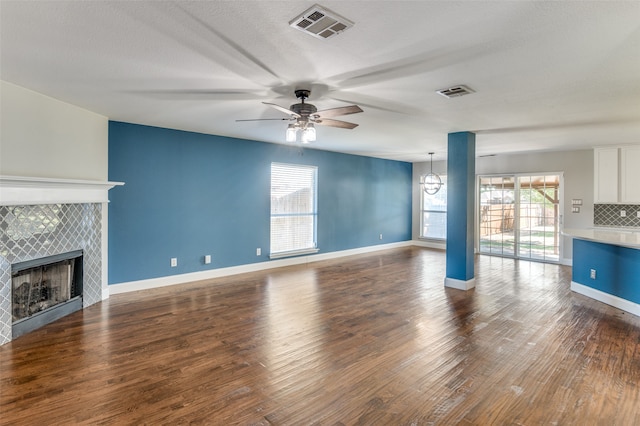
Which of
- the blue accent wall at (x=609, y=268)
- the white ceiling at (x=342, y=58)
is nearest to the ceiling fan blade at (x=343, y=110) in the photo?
the white ceiling at (x=342, y=58)

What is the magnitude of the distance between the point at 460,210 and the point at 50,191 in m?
5.52

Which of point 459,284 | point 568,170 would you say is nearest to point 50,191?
point 459,284

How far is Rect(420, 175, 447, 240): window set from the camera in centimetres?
918

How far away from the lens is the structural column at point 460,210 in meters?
5.14

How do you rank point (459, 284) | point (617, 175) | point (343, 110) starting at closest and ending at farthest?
point (343, 110)
point (459, 284)
point (617, 175)

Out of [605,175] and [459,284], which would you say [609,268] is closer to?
[459,284]

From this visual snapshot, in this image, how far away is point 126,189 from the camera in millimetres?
4781

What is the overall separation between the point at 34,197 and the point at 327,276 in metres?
4.25

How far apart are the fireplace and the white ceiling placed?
1905mm

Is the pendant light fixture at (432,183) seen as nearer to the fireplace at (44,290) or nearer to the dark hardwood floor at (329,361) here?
the dark hardwood floor at (329,361)

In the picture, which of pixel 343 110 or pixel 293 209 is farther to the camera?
pixel 293 209

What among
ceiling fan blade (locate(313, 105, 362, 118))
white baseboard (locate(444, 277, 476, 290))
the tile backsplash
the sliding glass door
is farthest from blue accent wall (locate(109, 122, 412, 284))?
the tile backsplash

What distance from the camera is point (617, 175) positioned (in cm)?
621

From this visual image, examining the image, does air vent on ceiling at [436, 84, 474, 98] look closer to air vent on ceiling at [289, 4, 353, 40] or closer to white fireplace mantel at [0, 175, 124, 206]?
air vent on ceiling at [289, 4, 353, 40]
